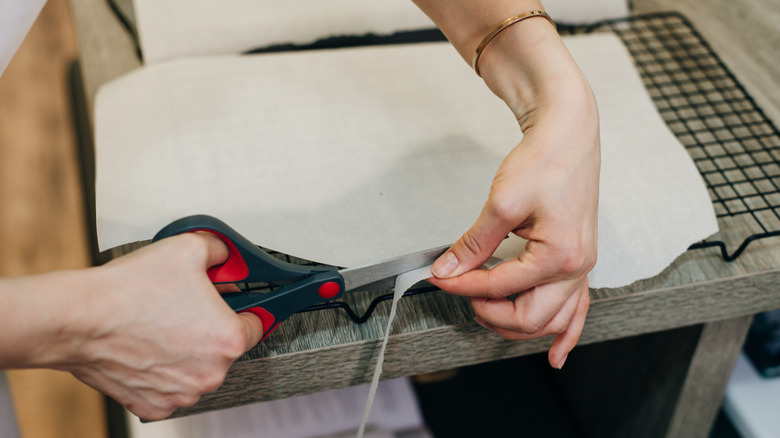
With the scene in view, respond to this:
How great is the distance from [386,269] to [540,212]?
116mm

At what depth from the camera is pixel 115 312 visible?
1.12 ft

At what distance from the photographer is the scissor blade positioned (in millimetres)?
427

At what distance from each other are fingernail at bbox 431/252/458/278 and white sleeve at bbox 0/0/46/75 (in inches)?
12.0

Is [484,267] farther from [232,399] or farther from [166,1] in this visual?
[166,1]

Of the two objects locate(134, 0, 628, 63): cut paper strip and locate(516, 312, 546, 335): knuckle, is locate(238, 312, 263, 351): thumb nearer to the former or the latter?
locate(516, 312, 546, 335): knuckle

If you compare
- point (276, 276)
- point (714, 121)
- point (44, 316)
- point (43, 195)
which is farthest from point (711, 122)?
point (43, 195)

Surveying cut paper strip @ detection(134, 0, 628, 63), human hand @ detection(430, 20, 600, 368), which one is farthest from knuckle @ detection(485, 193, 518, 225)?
cut paper strip @ detection(134, 0, 628, 63)

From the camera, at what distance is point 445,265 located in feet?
1.42

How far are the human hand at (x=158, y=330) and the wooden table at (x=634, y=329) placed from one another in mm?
72

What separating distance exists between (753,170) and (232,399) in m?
0.52

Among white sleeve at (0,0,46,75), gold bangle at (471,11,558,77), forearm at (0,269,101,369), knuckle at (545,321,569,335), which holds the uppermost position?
white sleeve at (0,0,46,75)

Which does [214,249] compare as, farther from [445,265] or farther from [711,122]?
[711,122]

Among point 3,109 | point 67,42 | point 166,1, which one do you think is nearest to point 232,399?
point 166,1

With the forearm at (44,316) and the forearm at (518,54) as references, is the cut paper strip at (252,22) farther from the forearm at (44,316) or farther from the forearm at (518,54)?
the forearm at (44,316)
